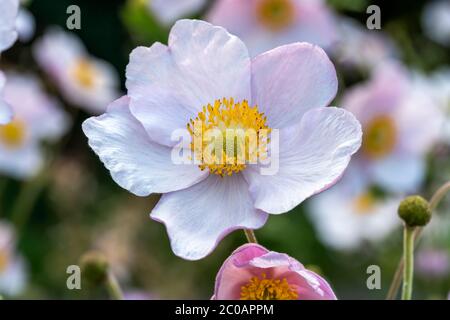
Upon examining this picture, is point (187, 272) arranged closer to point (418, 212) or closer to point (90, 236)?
point (90, 236)

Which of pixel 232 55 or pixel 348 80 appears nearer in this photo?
pixel 232 55

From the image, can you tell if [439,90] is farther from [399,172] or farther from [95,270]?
[95,270]

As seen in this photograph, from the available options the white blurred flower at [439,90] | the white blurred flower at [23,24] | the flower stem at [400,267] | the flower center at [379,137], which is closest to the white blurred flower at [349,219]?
the white blurred flower at [439,90]

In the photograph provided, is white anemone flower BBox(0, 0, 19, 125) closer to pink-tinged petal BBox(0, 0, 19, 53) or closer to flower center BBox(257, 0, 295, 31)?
pink-tinged petal BBox(0, 0, 19, 53)

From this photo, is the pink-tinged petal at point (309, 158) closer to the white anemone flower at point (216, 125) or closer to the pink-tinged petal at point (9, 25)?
the white anemone flower at point (216, 125)

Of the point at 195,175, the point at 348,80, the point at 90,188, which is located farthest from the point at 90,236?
the point at 195,175

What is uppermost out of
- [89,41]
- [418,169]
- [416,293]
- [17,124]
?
[89,41]

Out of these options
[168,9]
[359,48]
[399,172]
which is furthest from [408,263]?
[359,48]
